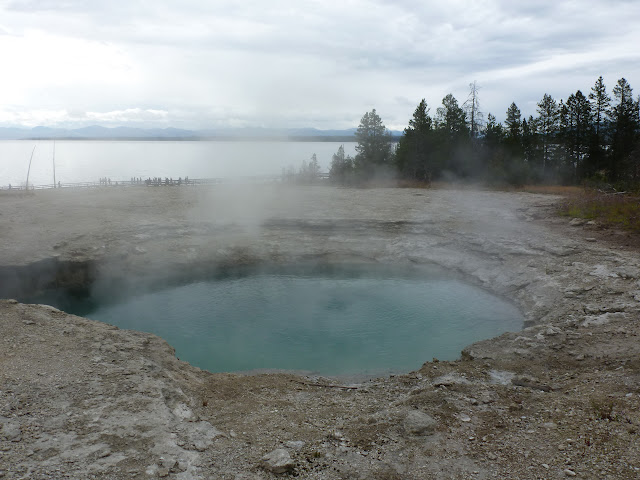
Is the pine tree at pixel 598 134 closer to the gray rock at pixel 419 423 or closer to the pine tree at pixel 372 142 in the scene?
the pine tree at pixel 372 142

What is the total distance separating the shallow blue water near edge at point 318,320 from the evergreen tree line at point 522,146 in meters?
17.6

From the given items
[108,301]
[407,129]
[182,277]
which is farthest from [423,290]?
[407,129]

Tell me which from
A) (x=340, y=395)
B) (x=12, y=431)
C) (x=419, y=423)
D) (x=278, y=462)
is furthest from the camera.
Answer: (x=340, y=395)

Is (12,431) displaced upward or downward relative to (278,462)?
upward

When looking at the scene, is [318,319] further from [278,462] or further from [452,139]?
[452,139]

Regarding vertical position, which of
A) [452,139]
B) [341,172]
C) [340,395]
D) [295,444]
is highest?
[452,139]

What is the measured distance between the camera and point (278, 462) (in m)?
5.25

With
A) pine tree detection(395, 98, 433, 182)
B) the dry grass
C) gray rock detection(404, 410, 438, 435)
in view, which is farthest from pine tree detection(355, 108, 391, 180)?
gray rock detection(404, 410, 438, 435)

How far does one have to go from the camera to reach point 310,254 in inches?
653

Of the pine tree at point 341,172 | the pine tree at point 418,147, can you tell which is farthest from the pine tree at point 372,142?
the pine tree at point 418,147

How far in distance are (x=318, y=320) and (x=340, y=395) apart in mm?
5147

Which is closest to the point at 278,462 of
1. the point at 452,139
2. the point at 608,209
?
the point at 608,209

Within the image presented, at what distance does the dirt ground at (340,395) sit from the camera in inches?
206

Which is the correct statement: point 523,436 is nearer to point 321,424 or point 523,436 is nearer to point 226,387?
point 321,424
